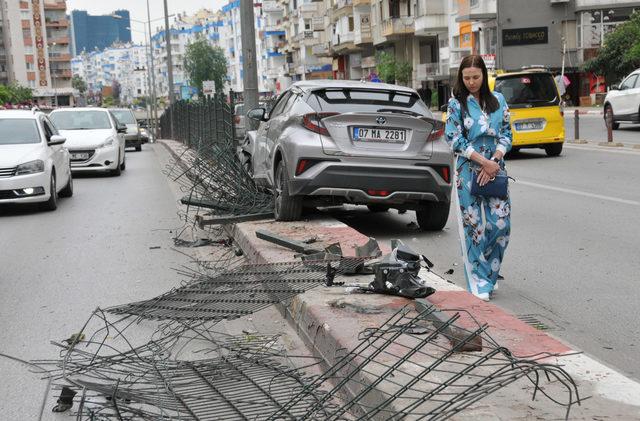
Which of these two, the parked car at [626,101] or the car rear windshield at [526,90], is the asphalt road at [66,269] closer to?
the car rear windshield at [526,90]

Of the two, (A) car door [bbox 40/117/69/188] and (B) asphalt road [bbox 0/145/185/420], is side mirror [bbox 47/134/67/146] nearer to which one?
(A) car door [bbox 40/117/69/188]

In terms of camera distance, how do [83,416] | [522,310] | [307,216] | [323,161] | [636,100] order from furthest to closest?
[636,100]
[307,216]
[323,161]
[522,310]
[83,416]

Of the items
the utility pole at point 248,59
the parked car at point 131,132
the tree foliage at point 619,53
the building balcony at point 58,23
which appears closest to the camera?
the utility pole at point 248,59

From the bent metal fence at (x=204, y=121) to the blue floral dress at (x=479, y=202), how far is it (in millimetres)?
6407

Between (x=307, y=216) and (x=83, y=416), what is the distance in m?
6.34

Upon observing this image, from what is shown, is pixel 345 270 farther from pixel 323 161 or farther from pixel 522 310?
pixel 323 161

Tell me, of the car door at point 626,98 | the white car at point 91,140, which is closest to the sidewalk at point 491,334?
the white car at point 91,140

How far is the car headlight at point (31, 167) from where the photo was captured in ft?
46.1

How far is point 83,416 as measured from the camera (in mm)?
4445

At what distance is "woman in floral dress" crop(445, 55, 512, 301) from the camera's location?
6719mm

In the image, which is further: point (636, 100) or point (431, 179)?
point (636, 100)

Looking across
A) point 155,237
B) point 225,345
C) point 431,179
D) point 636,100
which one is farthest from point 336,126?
point 636,100

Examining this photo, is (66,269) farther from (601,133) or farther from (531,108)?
(601,133)

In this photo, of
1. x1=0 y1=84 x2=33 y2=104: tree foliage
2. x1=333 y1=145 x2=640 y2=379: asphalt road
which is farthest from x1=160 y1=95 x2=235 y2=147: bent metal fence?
x1=0 y1=84 x2=33 y2=104: tree foliage
